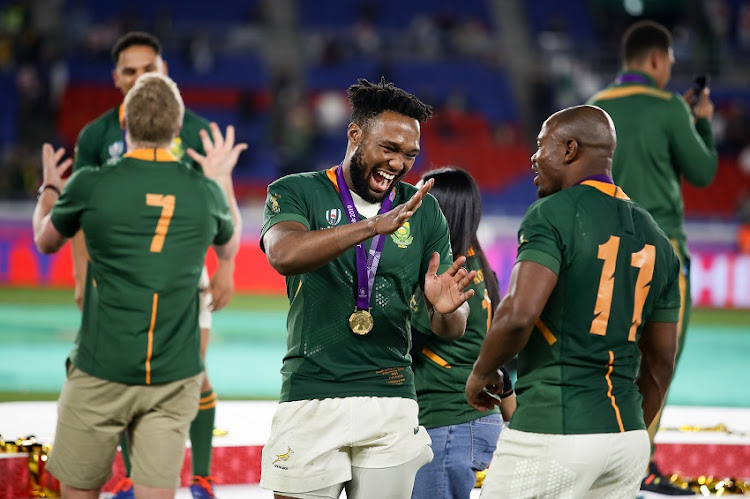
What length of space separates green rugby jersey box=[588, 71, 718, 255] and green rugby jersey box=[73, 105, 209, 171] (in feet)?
8.17

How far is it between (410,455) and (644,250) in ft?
3.61

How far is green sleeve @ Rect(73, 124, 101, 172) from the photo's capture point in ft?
18.5

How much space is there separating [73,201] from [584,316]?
2114 mm

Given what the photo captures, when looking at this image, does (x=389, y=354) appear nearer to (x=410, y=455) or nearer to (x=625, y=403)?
(x=410, y=455)

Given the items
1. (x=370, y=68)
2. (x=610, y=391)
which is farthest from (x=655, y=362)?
(x=370, y=68)

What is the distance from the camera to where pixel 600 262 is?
11.5 ft

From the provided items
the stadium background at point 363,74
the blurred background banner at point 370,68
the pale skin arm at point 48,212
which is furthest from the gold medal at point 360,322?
the blurred background banner at point 370,68

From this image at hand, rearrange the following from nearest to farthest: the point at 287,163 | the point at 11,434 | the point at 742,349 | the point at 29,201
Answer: the point at 11,434, the point at 742,349, the point at 29,201, the point at 287,163

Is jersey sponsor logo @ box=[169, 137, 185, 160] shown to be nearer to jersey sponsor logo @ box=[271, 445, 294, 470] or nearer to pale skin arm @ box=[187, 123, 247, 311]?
pale skin arm @ box=[187, 123, 247, 311]

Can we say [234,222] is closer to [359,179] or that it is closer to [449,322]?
[359,179]

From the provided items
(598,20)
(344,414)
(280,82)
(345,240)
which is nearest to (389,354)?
(344,414)

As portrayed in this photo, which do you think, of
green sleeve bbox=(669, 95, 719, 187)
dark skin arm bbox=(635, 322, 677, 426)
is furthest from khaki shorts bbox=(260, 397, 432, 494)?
green sleeve bbox=(669, 95, 719, 187)

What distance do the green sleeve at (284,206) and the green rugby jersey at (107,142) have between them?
6.63 feet

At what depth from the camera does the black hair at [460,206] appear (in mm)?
4500
